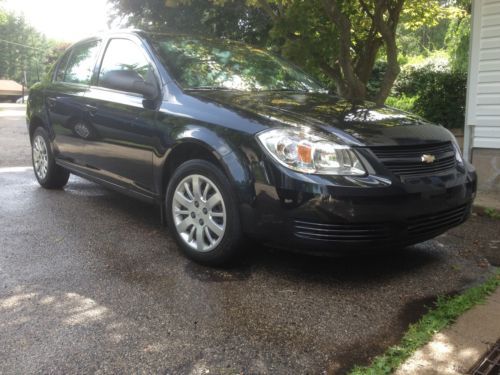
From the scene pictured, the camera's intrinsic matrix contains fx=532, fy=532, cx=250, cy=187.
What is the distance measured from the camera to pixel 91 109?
16.0 ft

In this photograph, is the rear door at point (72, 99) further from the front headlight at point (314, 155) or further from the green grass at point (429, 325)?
the green grass at point (429, 325)

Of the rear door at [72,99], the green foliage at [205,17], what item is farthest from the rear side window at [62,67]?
the green foliage at [205,17]

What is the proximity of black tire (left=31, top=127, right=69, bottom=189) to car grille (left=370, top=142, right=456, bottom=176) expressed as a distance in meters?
3.98

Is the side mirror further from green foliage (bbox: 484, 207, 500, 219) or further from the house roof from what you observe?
the house roof

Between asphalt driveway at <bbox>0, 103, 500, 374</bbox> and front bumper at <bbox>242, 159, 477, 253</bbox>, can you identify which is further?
front bumper at <bbox>242, 159, 477, 253</bbox>

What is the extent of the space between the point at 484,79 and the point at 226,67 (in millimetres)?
3713

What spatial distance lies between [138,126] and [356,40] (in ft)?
Answer: 17.6

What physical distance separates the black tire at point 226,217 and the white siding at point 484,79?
4297mm

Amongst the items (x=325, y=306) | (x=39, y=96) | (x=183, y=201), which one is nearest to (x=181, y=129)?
(x=183, y=201)

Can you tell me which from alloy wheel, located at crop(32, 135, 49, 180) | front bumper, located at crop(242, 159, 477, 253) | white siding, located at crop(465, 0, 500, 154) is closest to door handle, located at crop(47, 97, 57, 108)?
alloy wheel, located at crop(32, 135, 49, 180)

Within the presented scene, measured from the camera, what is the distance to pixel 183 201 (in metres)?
3.82

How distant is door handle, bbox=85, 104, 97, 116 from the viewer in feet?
15.8

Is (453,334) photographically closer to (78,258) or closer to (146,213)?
(78,258)

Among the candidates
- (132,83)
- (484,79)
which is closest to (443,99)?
(484,79)
